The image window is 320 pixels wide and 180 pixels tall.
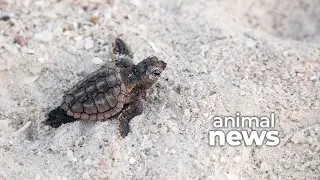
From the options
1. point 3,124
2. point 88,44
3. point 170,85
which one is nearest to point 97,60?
point 88,44

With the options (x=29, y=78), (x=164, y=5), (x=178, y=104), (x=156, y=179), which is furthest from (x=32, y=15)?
(x=156, y=179)

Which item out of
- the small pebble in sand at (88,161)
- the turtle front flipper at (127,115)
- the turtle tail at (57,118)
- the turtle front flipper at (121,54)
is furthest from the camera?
the turtle front flipper at (121,54)

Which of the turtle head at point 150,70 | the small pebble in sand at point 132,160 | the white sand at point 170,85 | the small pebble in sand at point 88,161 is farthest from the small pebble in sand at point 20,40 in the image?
the small pebble in sand at point 132,160

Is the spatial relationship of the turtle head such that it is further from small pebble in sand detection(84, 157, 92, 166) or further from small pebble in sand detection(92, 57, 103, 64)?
small pebble in sand detection(84, 157, 92, 166)

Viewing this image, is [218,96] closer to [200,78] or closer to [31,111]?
[200,78]

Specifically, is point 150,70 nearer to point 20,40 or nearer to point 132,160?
point 132,160

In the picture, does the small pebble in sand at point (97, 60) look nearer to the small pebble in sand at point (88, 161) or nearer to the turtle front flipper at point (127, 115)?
the turtle front flipper at point (127, 115)
